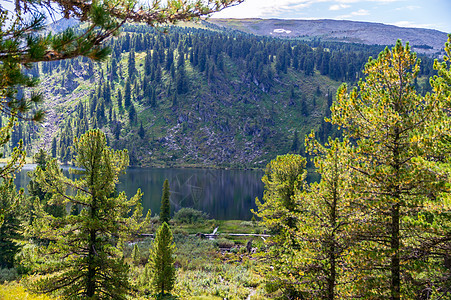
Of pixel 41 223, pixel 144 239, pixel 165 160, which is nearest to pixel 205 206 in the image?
pixel 144 239

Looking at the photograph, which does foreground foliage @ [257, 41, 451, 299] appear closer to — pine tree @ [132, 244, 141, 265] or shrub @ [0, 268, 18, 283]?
shrub @ [0, 268, 18, 283]

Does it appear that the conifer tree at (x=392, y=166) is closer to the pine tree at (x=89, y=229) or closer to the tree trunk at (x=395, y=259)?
the tree trunk at (x=395, y=259)

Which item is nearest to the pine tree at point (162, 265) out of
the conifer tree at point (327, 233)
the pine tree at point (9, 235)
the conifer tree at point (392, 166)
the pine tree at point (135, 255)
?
the pine tree at point (135, 255)

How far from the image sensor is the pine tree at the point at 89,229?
14.6 m

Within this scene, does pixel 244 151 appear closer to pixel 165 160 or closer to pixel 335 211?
pixel 165 160

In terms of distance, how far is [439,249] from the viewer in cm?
825

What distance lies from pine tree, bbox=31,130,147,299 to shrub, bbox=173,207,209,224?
46.3 m

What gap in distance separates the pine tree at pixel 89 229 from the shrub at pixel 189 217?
152 ft

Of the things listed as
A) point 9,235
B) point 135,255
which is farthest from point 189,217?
point 9,235

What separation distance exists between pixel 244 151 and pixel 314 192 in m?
166

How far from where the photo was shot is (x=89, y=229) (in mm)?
15312

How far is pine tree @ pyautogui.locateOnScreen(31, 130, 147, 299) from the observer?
575 inches

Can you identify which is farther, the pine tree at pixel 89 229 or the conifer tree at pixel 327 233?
the pine tree at pixel 89 229

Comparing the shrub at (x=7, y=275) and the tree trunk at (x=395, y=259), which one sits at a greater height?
the tree trunk at (x=395, y=259)
